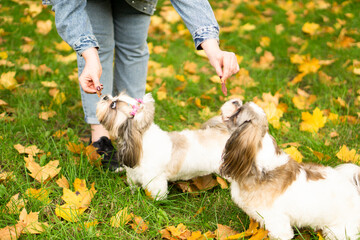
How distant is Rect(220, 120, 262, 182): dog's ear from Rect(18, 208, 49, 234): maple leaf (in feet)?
4.28

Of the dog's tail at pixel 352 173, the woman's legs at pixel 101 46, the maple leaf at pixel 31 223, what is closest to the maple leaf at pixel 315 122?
the dog's tail at pixel 352 173

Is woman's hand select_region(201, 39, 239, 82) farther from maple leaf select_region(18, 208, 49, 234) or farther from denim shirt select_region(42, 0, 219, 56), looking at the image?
maple leaf select_region(18, 208, 49, 234)

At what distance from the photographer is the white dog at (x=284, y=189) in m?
2.10

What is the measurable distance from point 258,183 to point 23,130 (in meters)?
2.40

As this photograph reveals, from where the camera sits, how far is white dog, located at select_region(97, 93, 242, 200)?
2.54m

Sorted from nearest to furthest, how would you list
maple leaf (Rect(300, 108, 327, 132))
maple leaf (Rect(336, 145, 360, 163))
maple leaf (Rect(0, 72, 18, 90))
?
maple leaf (Rect(336, 145, 360, 163)) → maple leaf (Rect(300, 108, 327, 132)) → maple leaf (Rect(0, 72, 18, 90))

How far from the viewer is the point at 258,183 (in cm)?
218

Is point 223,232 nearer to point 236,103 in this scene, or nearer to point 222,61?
point 236,103

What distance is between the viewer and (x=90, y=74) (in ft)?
7.51

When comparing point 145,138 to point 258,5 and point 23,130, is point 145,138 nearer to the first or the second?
point 23,130

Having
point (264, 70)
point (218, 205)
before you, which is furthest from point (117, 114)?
point (264, 70)

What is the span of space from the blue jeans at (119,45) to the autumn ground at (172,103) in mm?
474

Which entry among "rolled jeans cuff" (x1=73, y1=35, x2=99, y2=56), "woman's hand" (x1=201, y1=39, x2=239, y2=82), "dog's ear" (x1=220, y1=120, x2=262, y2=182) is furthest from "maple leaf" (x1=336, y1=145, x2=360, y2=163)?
"rolled jeans cuff" (x1=73, y1=35, x2=99, y2=56)

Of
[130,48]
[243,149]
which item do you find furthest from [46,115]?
[243,149]
